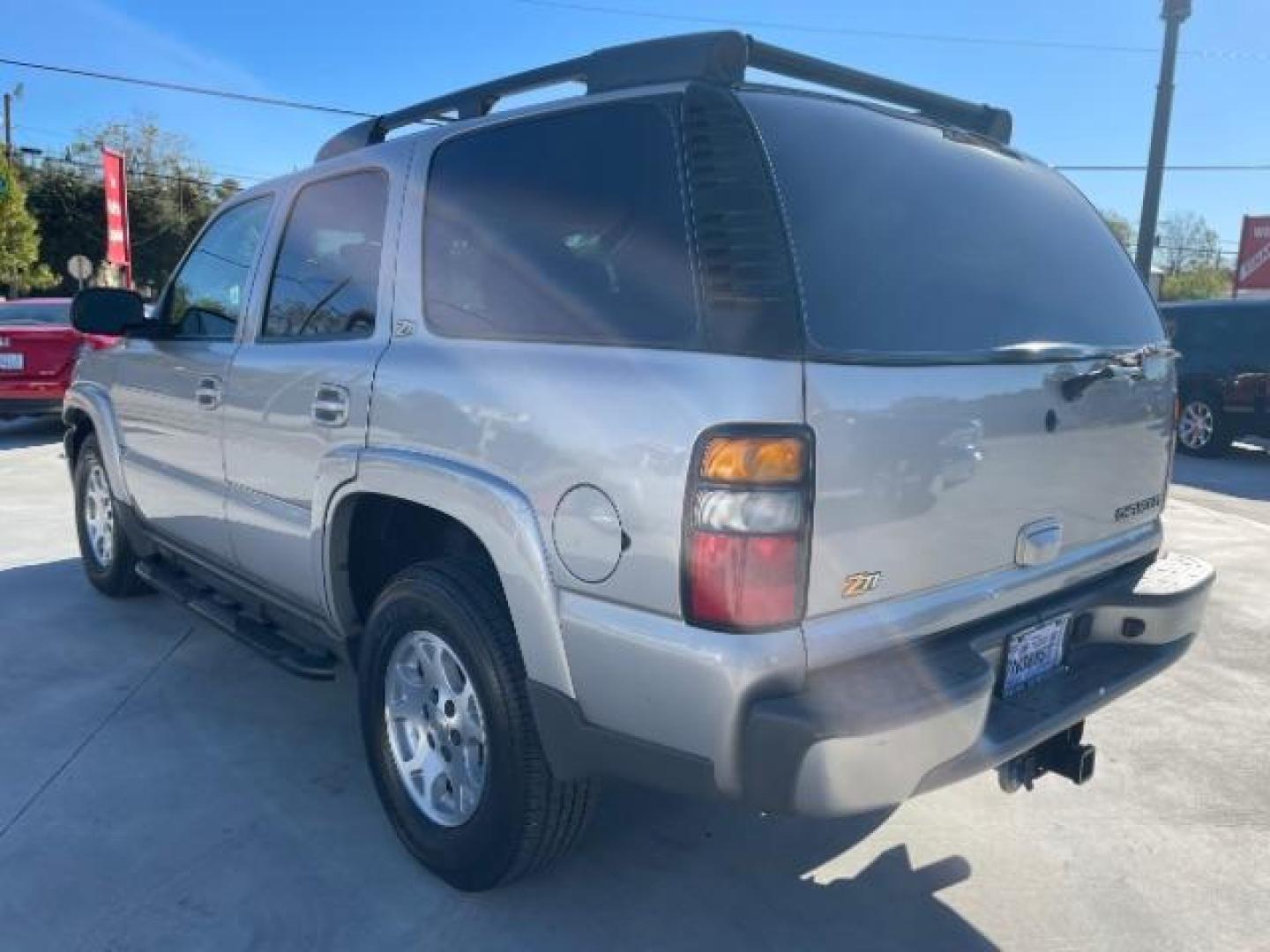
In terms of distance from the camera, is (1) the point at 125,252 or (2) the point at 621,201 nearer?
(2) the point at 621,201

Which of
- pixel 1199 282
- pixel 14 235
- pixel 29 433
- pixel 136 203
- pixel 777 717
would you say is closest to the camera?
pixel 777 717

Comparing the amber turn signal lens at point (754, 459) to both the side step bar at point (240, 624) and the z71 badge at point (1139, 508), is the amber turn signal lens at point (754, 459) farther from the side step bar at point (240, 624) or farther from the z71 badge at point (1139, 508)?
the side step bar at point (240, 624)

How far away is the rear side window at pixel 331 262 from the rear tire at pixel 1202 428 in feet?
36.7

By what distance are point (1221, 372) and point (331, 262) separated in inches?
450

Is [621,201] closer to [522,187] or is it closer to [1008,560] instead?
[522,187]

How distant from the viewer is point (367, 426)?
274cm

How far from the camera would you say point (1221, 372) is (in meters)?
11.5

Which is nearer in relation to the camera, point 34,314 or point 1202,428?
point 34,314

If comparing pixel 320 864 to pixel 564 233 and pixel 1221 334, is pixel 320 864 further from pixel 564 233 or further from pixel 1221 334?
pixel 1221 334

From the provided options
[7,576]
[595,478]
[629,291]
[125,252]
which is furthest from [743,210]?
[125,252]

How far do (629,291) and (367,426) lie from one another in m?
0.95

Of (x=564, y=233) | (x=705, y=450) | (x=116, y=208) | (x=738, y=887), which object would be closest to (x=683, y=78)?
(x=564, y=233)

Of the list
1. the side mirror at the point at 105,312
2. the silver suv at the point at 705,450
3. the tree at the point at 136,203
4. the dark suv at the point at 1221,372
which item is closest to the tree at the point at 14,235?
the tree at the point at 136,203

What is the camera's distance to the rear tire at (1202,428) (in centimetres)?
1162
